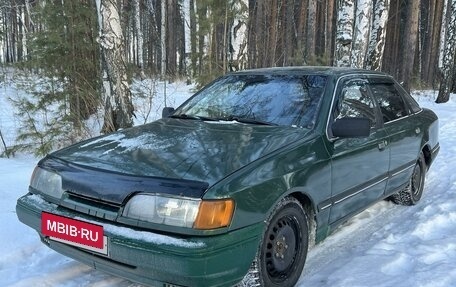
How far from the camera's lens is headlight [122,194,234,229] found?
2312 millimetres

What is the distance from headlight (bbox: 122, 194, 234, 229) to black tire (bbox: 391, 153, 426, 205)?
3097 millimetres

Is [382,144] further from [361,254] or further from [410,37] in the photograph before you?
[410,37]

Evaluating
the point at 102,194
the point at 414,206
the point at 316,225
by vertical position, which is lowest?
the point at 414,206

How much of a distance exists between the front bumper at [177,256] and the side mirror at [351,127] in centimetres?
113

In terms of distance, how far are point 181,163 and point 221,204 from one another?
16.4 inches

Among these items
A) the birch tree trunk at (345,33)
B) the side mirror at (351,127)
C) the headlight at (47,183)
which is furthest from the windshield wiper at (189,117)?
the birch tree trunk at (345,33)

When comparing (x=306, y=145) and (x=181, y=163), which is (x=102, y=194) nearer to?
(x=181, y=163)

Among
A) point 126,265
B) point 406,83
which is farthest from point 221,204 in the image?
point 406,83

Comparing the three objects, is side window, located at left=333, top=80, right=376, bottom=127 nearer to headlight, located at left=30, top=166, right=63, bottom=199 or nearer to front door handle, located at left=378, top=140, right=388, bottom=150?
front door handle, located at left=378, top=140, right=388, bottom=150

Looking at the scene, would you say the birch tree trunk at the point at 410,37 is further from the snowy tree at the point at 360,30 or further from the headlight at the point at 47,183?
the headlight at the point at 47,183

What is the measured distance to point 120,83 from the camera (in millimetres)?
7371

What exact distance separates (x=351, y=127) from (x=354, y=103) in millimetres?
689

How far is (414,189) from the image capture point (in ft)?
16.4

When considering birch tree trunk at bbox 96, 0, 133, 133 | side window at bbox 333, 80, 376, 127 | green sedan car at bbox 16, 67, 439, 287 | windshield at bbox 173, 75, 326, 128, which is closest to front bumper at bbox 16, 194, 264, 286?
green sedan car at bbox 16, 67, 439, 287
